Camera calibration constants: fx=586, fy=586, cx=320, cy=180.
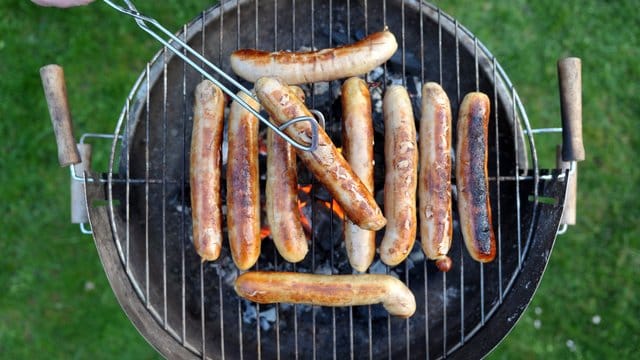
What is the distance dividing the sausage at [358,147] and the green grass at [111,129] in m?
1.96

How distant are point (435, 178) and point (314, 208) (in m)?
0.83

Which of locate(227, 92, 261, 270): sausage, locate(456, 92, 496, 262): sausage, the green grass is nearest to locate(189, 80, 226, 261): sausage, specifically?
locate(227, 92, 261, 270): sausage

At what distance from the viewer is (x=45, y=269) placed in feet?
16.3

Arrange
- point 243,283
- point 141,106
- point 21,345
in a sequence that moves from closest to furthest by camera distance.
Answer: point 243,283 < point 141,106 < point 21,345

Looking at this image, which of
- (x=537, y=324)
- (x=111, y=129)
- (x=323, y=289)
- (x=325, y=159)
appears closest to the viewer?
(x=325, y=159)

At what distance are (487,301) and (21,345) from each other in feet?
12.4

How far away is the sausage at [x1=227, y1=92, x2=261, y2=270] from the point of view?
3412 millimetres

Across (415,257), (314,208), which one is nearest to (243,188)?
(314,208)

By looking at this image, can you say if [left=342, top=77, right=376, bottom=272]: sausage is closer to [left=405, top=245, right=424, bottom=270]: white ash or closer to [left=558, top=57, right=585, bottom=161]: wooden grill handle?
[left=405, top=245, right=424, bottom=270]: white ash

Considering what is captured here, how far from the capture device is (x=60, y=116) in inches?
134

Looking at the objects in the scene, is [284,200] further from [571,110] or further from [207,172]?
[571,110]

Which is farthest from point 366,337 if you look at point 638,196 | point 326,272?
point 638,196

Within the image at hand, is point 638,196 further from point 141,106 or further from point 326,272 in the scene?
point 141,106

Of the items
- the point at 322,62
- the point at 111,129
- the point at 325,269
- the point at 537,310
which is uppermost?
the point at 322,62
